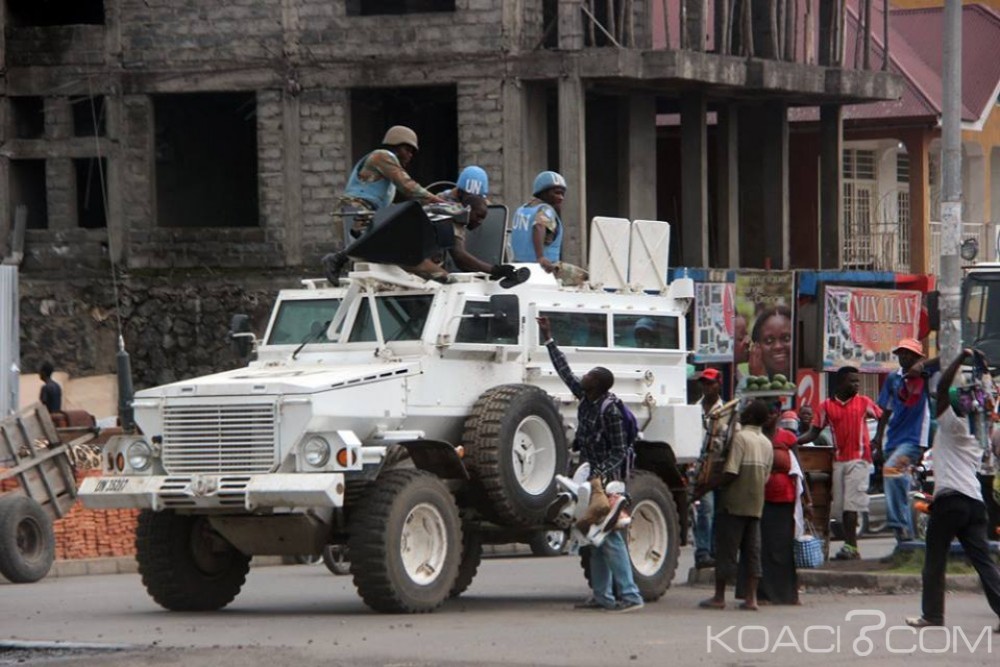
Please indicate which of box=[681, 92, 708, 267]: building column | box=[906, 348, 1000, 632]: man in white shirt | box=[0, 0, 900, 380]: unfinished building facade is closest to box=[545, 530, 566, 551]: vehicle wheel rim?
box=[906, 348, 1000, 632]: man in white shirt

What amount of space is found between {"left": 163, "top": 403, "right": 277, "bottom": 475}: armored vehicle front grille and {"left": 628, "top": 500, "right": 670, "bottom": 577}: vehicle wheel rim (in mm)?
3148

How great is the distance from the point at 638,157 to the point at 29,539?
14.8 m

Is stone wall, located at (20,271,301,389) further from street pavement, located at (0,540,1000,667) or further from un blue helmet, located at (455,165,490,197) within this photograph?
un blue helmet, located at (455,165,490,197)

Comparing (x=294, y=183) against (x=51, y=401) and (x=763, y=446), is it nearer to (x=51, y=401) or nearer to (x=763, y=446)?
(x=51, y=401)

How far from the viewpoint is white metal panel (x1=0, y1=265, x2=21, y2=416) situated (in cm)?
2609

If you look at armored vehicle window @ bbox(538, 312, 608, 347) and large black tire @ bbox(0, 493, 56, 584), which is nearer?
armored vehicle window @ bbox(538, 312, 608, 347)

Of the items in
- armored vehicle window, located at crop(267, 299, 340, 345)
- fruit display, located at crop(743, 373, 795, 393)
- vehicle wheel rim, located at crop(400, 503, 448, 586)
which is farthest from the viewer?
fruit display, located at crop(743, 373, 795, 393)

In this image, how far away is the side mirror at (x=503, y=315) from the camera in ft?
49.0

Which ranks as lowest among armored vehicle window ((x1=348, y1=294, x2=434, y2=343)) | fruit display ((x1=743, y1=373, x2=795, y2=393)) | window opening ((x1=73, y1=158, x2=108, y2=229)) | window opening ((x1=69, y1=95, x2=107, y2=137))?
fruit display ((x1=743, y1=373, x2=795, y2=393))

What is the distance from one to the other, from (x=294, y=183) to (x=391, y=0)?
3905 millimetres

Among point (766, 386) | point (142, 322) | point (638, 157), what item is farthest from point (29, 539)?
point (638, 157)

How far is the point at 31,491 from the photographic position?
748 inches

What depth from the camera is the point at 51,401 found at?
26109 mm

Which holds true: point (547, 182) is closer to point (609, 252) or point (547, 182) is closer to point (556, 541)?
point (609, 252)
